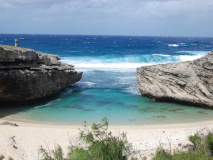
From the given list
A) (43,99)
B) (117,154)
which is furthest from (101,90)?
(117,154)

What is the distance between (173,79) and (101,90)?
8193 millimetres

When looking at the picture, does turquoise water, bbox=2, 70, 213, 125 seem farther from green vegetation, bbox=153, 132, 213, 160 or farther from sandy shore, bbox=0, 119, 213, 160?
green vegetation, bbox=153, 132, 213, 160

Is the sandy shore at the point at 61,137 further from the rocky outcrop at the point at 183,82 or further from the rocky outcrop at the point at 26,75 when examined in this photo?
the rocky outcrop at the point at 26,75

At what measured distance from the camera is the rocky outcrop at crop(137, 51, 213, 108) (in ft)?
63.9

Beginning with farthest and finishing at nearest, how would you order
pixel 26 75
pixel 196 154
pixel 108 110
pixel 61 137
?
pixel 26 75
pixel 108 110
pixel 61 137
pixel 196 154

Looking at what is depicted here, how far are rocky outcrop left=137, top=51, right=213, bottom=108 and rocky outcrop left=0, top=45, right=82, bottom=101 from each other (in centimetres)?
851

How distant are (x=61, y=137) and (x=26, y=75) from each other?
790cm

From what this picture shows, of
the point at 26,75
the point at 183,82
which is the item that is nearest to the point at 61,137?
the point at 26,75

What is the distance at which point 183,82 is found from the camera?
20312 mm

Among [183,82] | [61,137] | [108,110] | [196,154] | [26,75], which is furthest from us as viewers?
[183,82]

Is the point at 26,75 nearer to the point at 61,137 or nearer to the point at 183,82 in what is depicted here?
the point at 61,137

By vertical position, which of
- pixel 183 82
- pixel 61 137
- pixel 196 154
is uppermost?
pixel 183 82

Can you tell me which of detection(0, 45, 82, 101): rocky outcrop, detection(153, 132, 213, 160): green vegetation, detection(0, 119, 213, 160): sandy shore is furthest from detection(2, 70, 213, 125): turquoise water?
detection(153, 132, 213, 160): green vegetation

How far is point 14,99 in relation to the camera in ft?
65.5
